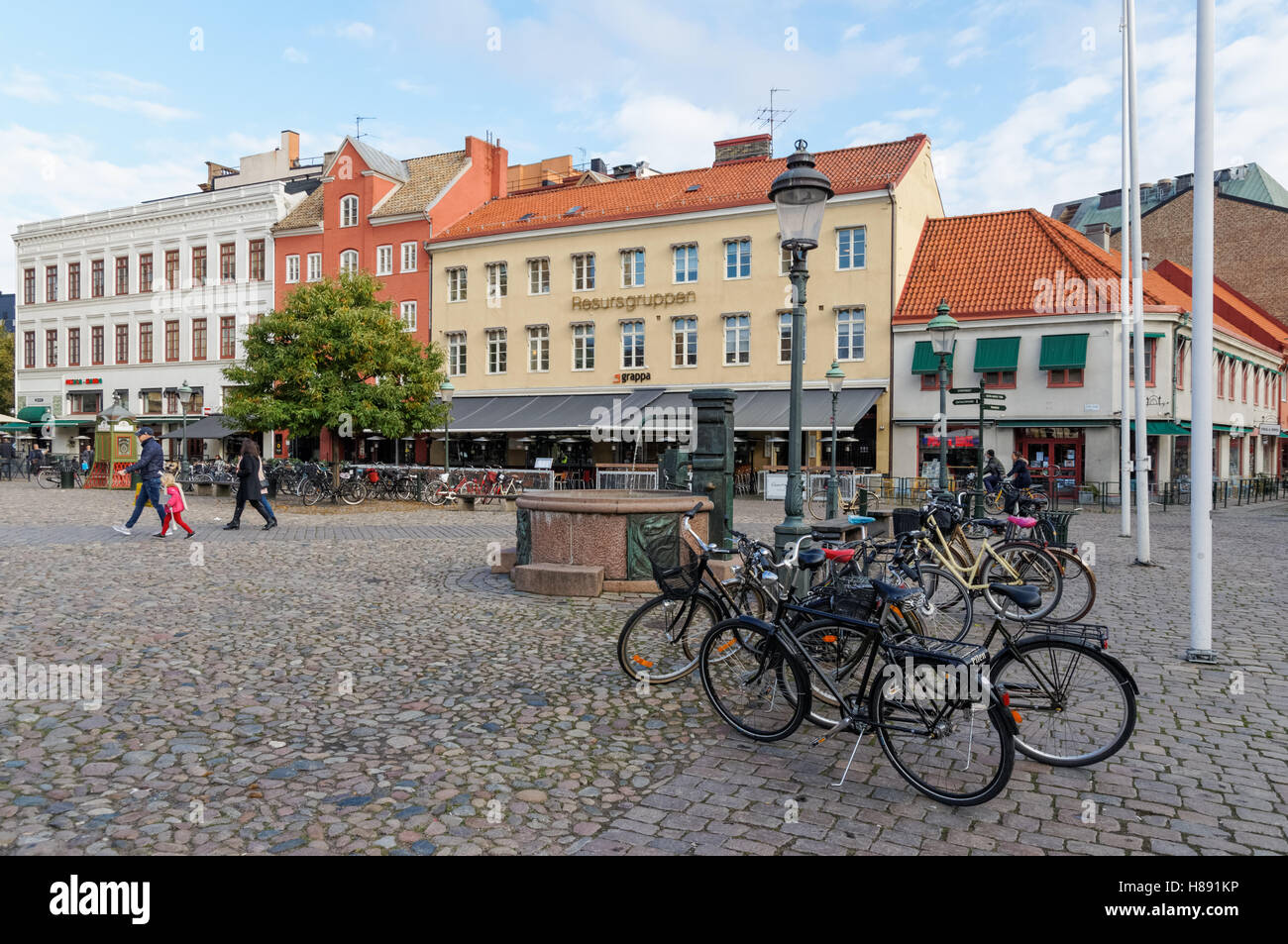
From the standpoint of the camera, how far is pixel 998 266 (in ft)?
103

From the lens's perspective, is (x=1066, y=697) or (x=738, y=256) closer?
(x=1066, y=697)

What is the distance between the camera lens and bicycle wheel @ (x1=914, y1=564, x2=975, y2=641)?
7.75 meters

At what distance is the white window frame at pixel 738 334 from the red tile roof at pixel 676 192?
400 cm

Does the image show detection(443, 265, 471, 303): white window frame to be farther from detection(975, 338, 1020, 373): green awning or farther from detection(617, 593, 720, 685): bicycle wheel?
detection(617, 593, 720, 685): bicycle wheel

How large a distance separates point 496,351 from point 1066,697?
35.1 m

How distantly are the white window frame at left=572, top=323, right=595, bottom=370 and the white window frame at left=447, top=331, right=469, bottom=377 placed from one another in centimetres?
528

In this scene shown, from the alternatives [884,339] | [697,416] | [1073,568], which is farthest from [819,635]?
[884,339]

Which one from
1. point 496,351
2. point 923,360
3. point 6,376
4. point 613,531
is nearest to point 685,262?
point 496,351

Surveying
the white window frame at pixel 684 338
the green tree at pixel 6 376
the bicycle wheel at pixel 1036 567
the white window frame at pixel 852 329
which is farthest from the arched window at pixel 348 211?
the bicycle wheel at pixel 1036 567

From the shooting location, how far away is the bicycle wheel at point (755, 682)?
16.4ft

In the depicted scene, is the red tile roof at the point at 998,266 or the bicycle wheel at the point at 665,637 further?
the red tile roof at the point at 998,266

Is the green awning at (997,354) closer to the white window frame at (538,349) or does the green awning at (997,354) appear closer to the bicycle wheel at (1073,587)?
the white window frame at (538,349)

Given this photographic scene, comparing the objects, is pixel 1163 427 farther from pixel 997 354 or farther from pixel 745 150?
pixel 745 150
